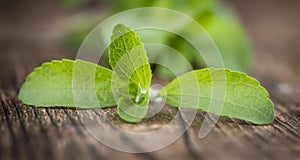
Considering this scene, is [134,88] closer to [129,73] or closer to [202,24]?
[129,73]

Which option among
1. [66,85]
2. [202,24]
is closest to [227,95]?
[66,85]

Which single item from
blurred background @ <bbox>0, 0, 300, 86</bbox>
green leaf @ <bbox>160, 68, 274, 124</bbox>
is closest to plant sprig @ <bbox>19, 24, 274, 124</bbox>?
green leaf @ <bbox>160, 68, 274, 124</bbox>

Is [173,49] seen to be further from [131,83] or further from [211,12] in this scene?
[131,83]

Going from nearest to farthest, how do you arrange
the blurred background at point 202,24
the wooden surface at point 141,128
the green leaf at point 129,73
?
the wooden surface at point 141,128 → the green leaf at point 129,73 → the blurred background at point 202,24

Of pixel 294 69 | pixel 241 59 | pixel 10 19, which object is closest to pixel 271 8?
pixel 294 69

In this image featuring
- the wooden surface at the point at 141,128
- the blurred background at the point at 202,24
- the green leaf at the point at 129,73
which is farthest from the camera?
the blurred background at the point at 202,24

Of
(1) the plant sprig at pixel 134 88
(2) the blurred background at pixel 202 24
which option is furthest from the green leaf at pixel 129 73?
(2) the blurred background at pixel 202 24

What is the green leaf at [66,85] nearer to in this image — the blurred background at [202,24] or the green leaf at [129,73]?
the green leaf at [129,73]
